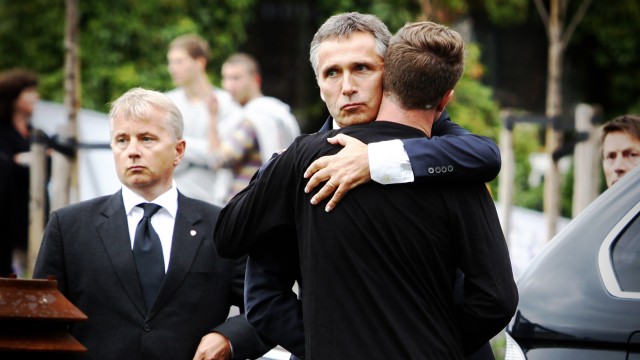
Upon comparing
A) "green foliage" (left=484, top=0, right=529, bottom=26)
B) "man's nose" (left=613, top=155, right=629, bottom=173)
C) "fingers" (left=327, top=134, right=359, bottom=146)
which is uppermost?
"green foliage" (left=484, top=0, right=529, bottom=26)

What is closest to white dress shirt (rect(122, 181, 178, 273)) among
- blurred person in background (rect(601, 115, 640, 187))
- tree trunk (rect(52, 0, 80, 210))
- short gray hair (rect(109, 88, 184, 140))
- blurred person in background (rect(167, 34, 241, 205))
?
short gray hair (rect(109, 88, 184, 140))

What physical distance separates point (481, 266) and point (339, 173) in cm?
47

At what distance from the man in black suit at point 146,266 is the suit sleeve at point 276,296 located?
63cm

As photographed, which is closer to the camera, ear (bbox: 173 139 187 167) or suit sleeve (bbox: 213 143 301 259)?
suit sleeve (bbox: 213 143 301 259)

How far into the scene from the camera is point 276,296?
3.60 metres

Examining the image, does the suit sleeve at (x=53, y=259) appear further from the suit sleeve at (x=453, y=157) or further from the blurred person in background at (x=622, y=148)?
the blurred person in background at (x=622, y=148)

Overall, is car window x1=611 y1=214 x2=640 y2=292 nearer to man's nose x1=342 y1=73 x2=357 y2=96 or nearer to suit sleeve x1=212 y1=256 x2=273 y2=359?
man's nose x1=342 y1=73 x2=357 y2=96

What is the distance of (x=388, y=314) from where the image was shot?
10.7 ft

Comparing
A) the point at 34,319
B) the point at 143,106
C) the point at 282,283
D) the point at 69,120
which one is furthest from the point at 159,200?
Answer: the point at 69,120

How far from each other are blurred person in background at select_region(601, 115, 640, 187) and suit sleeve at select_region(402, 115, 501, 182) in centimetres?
192

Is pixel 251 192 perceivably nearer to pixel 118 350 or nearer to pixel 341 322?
pixel 341 322

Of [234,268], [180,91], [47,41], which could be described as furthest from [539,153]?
[234,268]

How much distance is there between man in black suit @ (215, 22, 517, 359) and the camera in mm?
3273

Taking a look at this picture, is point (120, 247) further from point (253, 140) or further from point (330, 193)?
point (253, 140)
